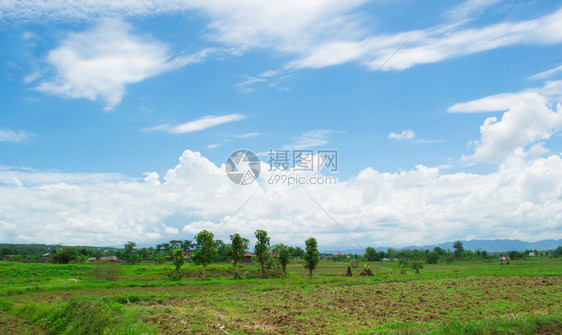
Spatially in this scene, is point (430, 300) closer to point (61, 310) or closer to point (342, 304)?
point (342, 304)

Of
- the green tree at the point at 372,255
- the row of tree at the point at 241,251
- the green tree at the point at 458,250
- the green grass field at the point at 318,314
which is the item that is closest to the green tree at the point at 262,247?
the row of tree at the point at 241,251

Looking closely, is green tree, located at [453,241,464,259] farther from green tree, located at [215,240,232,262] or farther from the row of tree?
the row of tree

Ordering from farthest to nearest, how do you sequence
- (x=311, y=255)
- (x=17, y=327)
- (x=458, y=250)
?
(x=458, y=250) < (x=311, y=255) < (x=17, y=327)

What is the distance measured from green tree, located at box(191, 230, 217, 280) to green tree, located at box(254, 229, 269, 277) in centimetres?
568

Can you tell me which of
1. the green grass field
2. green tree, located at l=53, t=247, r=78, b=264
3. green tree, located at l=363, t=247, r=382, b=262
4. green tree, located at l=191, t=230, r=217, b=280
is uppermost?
green tree, located at l=191, t=230, r=217, b=280

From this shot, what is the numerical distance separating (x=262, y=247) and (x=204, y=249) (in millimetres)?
7632

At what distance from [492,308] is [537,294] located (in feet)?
22.3

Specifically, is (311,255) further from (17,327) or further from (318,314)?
(17,327)

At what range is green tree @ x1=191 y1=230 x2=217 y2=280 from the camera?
42481 millimetres

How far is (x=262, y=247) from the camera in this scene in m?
46.5

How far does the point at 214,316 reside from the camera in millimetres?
16625

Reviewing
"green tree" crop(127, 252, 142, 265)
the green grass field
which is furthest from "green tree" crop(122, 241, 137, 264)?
the green grass field

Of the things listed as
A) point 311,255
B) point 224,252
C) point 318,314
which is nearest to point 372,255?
point 224,252

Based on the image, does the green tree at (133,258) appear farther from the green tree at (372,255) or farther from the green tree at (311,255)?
the green tree at (372,255)
